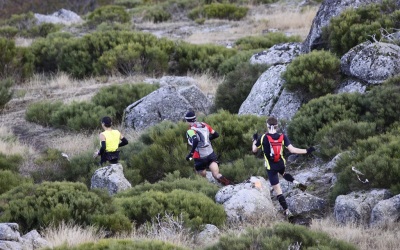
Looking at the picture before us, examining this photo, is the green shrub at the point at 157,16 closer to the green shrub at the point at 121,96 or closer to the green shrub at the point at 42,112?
the green shrub at the point at 121,96

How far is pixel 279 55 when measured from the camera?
16828 millimetres

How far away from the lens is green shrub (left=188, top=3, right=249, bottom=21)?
103 ft

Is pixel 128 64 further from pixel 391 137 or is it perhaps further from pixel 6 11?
pixel 6 11

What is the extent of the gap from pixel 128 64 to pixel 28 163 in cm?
827

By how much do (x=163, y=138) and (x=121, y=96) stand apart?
461 cm

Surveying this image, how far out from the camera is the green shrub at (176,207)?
8531 mm

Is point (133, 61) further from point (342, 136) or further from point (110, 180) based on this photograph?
point (342, 136)

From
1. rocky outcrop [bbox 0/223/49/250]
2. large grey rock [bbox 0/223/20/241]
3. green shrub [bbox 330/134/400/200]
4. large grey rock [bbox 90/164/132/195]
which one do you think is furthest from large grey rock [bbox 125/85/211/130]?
large grey rock [bbox 0/223/20/241]

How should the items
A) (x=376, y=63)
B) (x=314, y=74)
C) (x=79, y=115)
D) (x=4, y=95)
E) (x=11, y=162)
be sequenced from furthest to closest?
(x=4, y=95)
(x=79, y=115)
(x=314, y=74)
(x=11, y=162)
(x=376, y=63)

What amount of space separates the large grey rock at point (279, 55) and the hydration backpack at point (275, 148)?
7.37 metres

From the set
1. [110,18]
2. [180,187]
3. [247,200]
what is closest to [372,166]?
[247,200]

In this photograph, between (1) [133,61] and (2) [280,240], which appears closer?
(2) [280,240]

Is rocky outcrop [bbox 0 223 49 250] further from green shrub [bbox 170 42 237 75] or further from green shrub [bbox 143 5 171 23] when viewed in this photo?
green shrub [bbox 143 5 171 23]

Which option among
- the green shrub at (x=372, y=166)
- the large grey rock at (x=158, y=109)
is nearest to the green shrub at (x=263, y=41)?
the large grey rock at (x=158, y=109)
